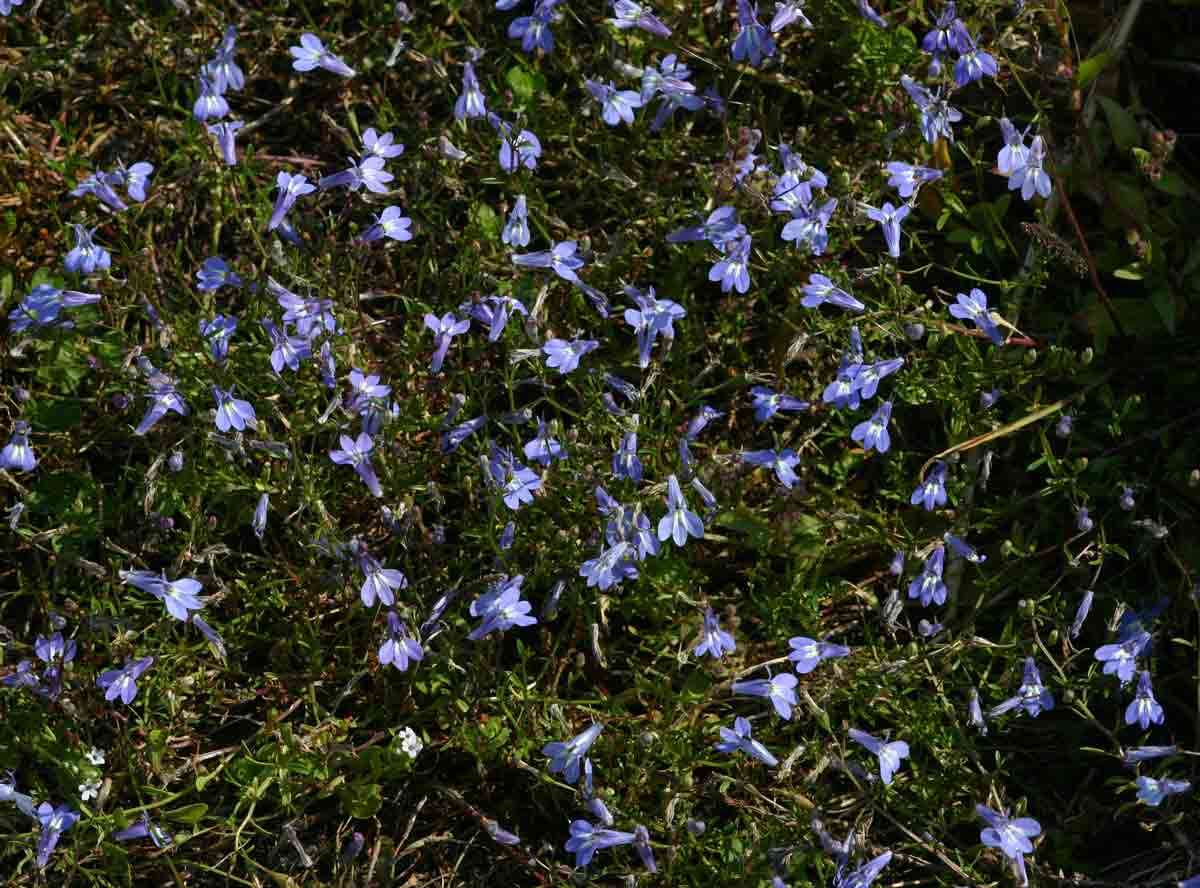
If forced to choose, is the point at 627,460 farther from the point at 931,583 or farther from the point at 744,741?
the point at 931,583

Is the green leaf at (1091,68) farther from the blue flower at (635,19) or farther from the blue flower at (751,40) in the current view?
the blue flower at (635,19)

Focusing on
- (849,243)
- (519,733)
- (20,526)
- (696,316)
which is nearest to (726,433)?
(696,316)

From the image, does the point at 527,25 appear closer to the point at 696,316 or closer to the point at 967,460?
the point at 696,316

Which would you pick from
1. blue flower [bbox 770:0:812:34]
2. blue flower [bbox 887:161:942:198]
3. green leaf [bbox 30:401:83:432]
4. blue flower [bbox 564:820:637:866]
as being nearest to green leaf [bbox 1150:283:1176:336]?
blue flower [bbox 887:161:942:198]

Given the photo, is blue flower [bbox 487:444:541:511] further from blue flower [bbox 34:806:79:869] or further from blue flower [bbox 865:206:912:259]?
blue flower [bbox 34:806:79:869]

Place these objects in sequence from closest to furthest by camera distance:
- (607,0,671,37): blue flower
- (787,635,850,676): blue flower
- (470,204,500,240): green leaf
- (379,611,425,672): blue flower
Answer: (379,611,425,672): blue flower, (787,635,850,676): blue flower, (607,0,671,37): blue flower, (470,204,500,240): green leaf

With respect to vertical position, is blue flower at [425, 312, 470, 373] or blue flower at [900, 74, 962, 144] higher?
blue flower at [900, 74, 962, 144]

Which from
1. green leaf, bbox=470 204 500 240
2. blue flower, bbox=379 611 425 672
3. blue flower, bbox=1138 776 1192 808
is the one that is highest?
green leaf, bbox=470 204 500 240
